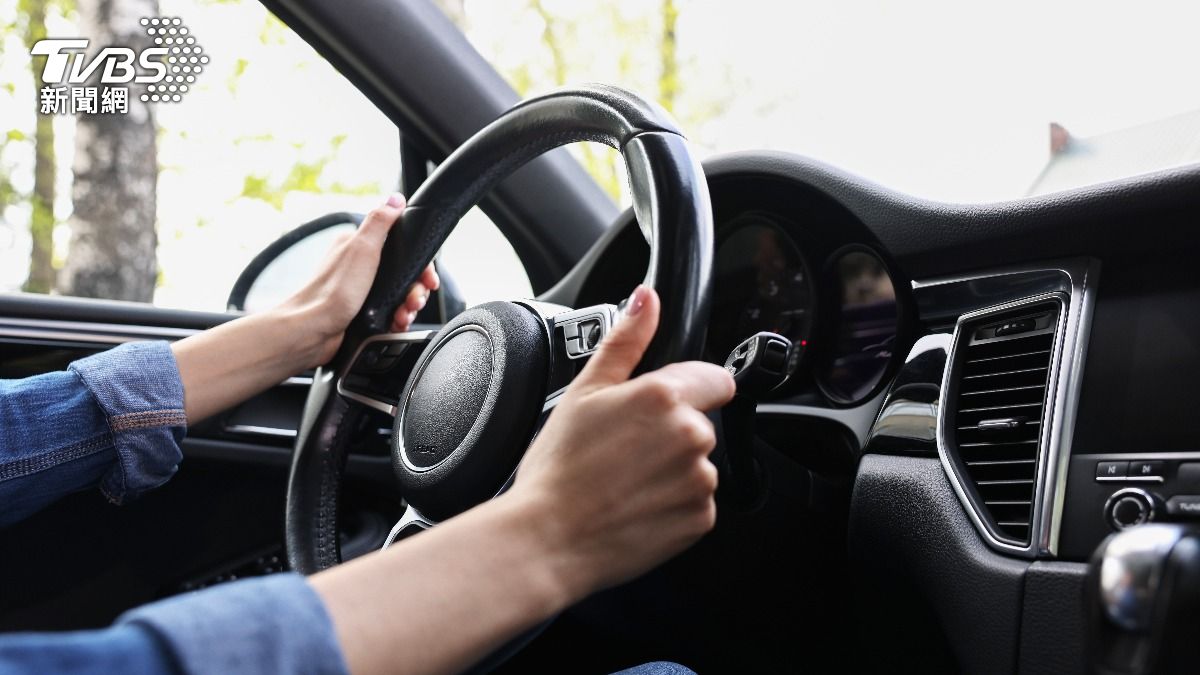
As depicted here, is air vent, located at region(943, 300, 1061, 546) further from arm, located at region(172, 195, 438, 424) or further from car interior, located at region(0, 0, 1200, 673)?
arm, located at region(172, 195, 438, 424)

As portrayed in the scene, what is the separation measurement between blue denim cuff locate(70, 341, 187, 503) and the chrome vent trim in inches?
33.3

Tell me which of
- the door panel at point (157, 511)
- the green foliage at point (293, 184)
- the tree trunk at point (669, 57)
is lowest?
the door panel at point (157, 511)

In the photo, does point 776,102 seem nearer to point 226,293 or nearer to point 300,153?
point 300,153

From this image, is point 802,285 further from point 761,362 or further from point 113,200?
point 113,200

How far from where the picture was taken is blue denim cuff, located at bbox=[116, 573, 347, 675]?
0.49 m

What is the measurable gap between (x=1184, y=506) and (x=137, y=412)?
3.35ft

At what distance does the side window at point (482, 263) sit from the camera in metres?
1.81

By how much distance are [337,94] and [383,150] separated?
0.13 meters

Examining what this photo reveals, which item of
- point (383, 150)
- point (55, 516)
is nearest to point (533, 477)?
point (55, 516)

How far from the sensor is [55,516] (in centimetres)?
152

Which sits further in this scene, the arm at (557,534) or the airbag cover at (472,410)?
the airbag cover at (472,410)

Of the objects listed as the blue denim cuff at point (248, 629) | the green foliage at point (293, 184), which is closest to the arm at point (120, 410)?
the blue denim cuff at point (248, 629)

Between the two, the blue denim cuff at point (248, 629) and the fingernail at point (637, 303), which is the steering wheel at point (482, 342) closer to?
the fingernail at point (637, 303)

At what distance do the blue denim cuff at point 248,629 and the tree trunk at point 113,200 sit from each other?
7.19 ft
